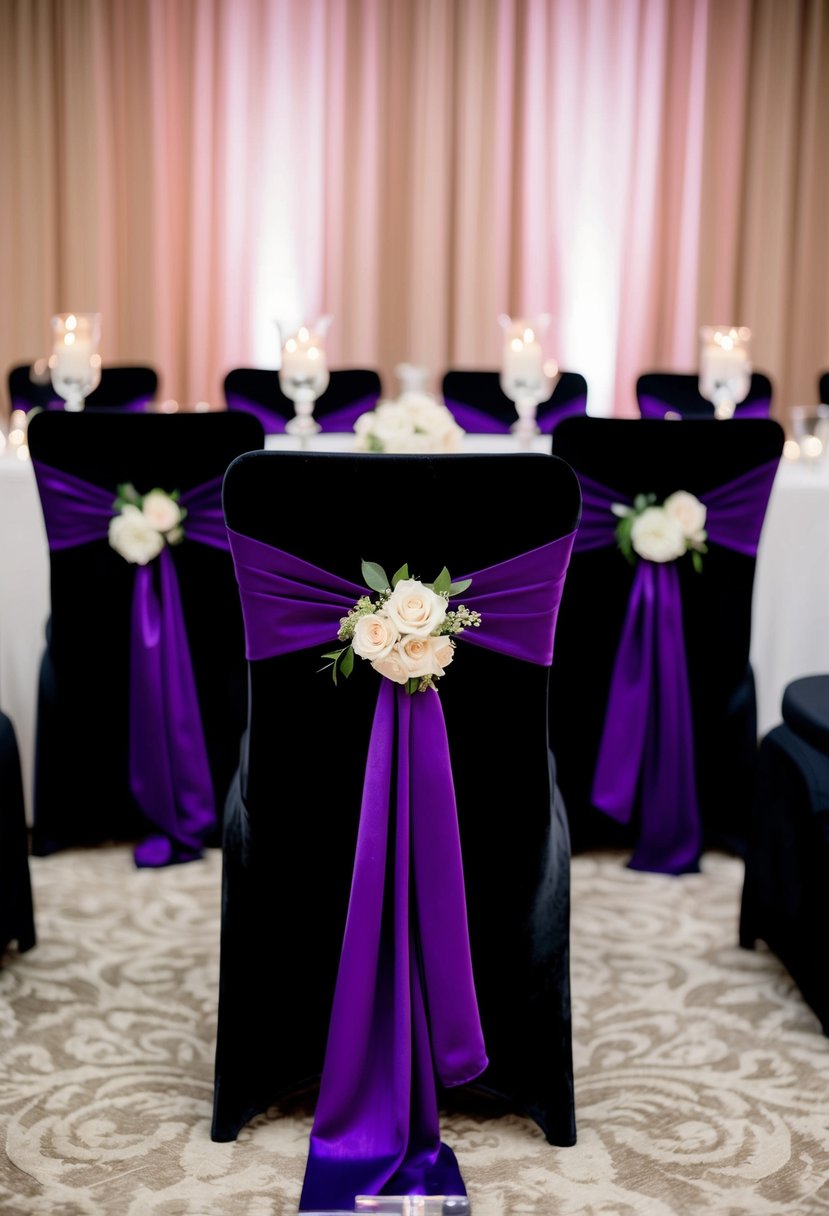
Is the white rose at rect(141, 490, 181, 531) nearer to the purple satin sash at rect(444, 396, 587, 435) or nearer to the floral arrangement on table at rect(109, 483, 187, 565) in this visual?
the floral arrangement on table at rect(109, 483, 187, 565)

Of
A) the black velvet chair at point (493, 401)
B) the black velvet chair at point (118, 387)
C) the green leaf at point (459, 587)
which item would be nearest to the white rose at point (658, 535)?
the green leaf at point (459, 587)

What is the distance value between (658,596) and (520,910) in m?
0.97

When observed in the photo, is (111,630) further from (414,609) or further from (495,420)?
(495,420)

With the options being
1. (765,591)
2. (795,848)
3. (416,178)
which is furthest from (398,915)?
(416,178)

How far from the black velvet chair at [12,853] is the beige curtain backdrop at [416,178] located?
419 centimetres

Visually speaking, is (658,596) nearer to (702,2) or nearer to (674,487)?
(674,487)

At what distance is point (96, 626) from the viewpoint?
8.29ft

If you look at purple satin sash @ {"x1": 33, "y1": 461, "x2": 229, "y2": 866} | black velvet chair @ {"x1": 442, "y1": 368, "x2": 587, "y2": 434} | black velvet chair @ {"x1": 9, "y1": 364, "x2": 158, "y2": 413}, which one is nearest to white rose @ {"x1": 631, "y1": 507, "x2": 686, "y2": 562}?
purple satin sash @ {"x1": 33, "y1": 461, "x2": 229, "y2": 866}

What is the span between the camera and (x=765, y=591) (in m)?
2.73

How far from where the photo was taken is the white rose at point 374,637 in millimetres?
1438

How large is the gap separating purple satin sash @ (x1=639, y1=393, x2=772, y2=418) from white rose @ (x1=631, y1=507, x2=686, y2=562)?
1654mm

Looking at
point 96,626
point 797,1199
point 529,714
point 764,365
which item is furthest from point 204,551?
point 764,365

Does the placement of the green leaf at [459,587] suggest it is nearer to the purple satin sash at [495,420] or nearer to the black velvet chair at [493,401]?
the black velvet chair at [493,401]

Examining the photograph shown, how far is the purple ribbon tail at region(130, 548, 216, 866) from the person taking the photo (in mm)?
2500
